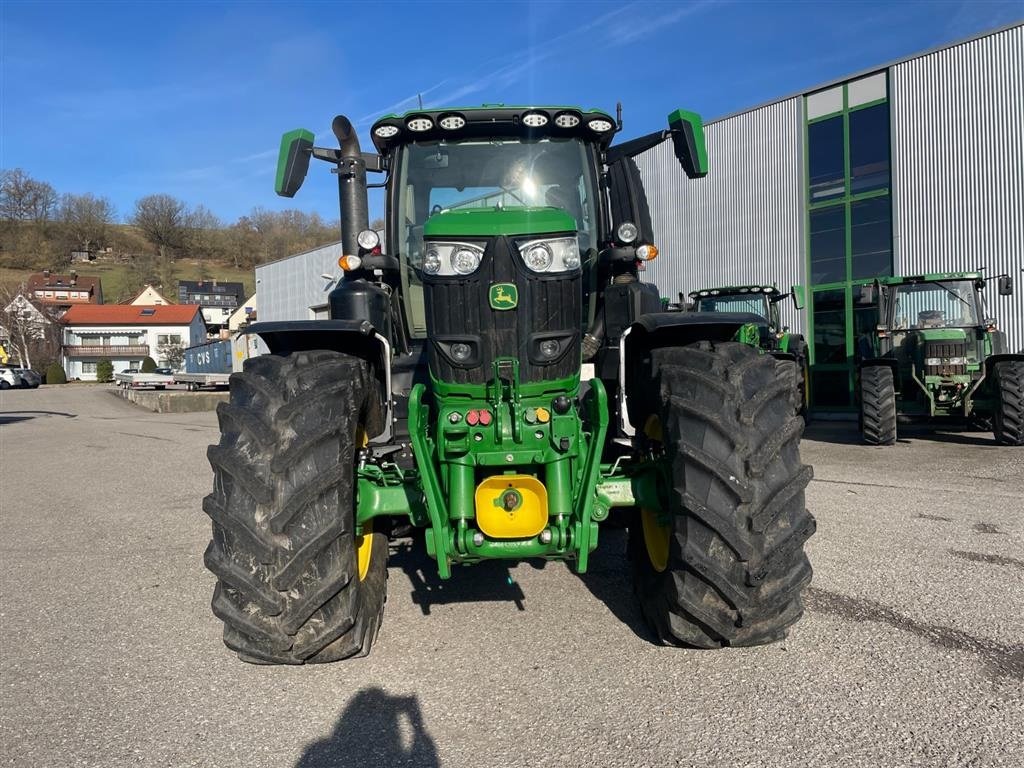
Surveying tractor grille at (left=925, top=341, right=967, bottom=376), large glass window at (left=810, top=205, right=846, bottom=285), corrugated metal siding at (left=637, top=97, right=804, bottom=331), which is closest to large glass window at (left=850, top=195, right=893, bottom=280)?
large glass window at (left=810, top=205, right=846, bottom=285)

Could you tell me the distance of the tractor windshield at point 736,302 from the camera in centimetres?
1376

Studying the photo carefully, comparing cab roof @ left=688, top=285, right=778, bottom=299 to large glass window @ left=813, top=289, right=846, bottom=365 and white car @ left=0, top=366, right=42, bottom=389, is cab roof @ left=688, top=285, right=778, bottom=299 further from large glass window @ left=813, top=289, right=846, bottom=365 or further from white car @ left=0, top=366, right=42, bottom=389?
white car @ left=0, top=366, right=42, bottom=389

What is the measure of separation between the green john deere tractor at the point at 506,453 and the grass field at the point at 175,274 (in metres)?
83.1

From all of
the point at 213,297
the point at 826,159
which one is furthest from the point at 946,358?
the point at 213,297

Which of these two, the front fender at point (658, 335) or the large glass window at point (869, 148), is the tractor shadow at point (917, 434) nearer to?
the large glass window at point (869, 148)

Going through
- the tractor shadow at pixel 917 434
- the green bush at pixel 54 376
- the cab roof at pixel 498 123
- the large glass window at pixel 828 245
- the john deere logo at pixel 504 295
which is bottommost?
the tractor shadow at pixel 917 434

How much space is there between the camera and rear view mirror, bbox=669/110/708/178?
3898 mm

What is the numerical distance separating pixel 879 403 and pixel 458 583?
27.0ft

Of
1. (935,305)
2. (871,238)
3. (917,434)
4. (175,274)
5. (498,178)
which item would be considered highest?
(175,274)

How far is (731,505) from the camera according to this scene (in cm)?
291

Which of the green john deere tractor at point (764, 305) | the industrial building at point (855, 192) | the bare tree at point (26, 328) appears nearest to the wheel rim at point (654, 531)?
the green john deere tractor at point (764, 305)

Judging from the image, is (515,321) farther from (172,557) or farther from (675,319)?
(172,557)

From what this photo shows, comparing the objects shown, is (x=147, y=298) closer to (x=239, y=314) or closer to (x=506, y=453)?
(x=239, y=314)

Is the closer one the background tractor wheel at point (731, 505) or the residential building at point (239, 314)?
the background tractor wheel at point (731, 505)
